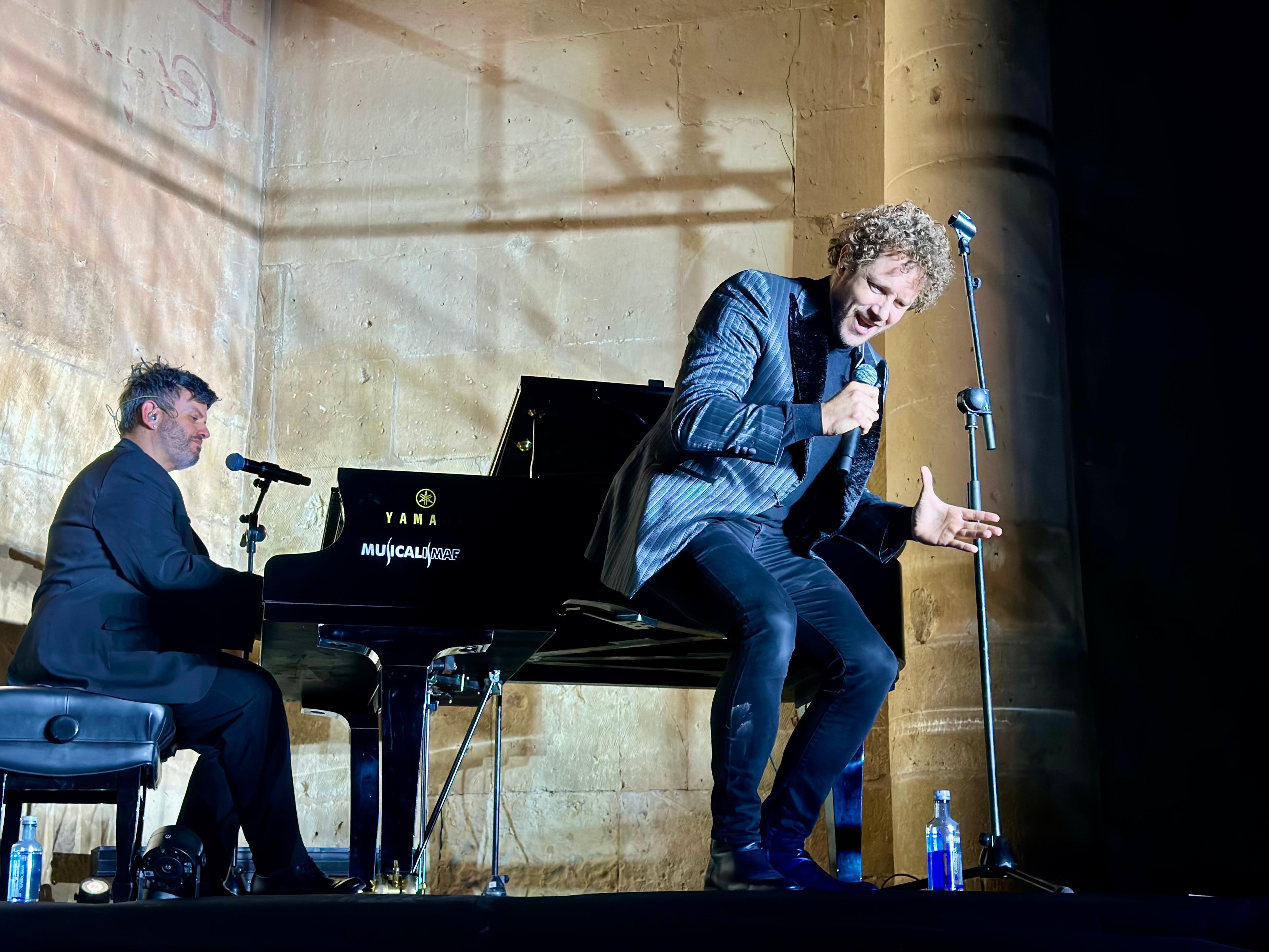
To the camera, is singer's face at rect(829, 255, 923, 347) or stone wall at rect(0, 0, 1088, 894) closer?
singer's face at rect(829, 255, 923, 347)

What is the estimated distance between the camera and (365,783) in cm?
415

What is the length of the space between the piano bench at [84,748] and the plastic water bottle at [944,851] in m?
1.88

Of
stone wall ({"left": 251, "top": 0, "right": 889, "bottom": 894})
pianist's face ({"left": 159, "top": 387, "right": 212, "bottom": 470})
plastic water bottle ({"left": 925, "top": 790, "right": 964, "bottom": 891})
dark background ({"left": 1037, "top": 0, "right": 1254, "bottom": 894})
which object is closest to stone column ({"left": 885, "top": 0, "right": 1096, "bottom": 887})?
dark background ({"left": 1037, "top": 0, "right": 1254, "bottom": 894})

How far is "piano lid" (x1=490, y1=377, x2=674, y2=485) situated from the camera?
3869 millimetres

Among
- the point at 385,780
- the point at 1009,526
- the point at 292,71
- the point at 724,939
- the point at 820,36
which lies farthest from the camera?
the point at 292,71

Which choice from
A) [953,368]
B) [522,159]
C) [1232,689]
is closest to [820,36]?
[522,159]

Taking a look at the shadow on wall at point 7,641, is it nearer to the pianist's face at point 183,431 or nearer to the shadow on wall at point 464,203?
the pianist's face at point 183,431

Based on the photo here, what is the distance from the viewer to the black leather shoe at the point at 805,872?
Answer: 2.71m

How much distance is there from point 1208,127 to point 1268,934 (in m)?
4.13

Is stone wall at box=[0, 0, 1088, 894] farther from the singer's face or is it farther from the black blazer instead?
the singer's face

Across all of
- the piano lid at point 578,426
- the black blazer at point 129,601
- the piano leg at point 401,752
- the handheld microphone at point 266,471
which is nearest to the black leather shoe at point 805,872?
the piano leg at point 401,752

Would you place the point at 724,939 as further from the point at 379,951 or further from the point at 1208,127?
the point at 1208,127

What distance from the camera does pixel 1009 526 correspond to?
15.8 feet

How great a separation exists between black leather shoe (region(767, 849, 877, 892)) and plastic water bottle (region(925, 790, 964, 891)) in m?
0.44
